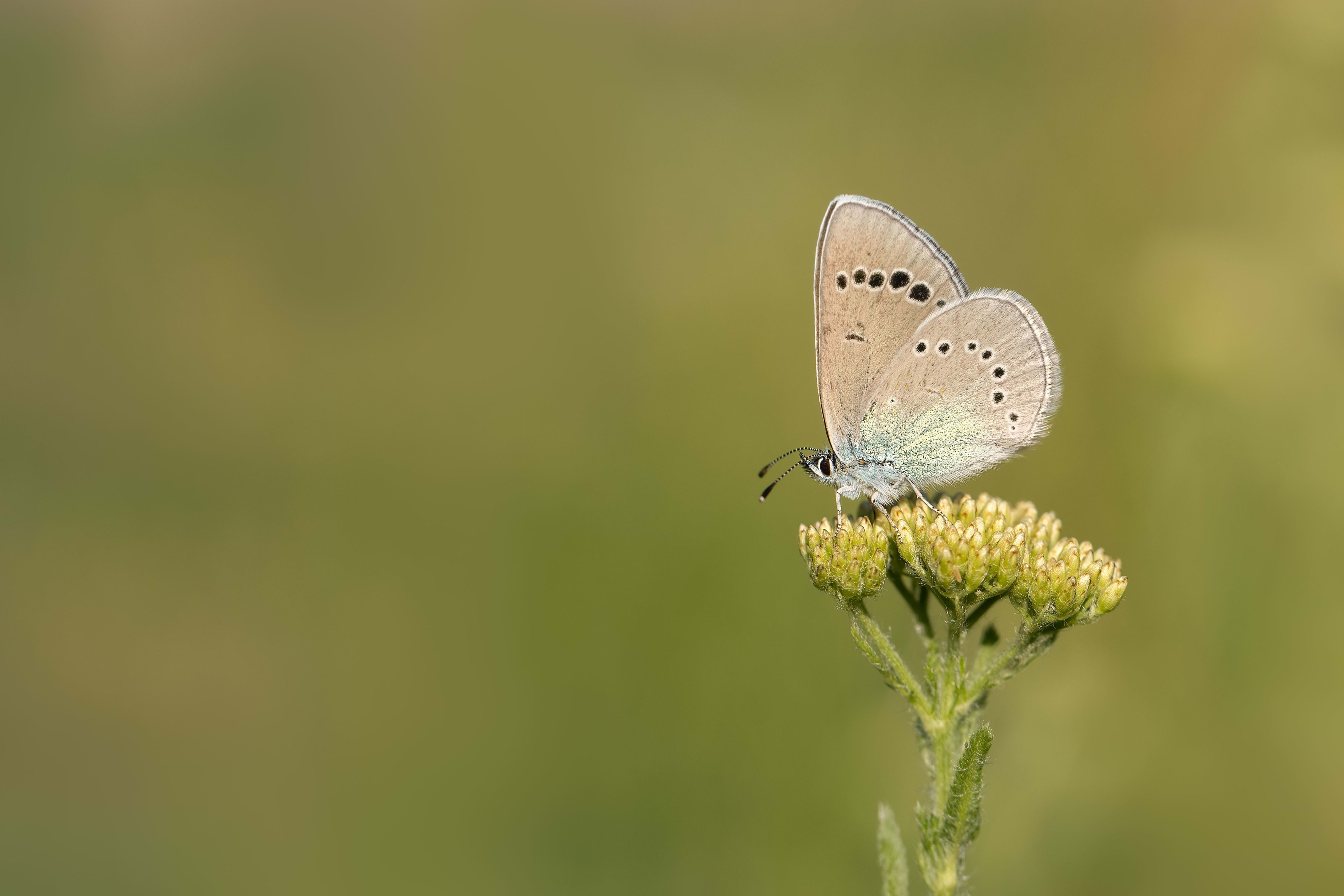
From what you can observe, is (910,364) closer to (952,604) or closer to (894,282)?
(894,282)

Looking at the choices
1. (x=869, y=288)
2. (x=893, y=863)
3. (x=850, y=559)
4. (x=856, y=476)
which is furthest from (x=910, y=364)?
(x=893, y=863)

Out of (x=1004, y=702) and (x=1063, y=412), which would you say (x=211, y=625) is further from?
(x=1063, y=412)

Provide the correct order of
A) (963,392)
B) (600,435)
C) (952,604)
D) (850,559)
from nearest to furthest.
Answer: (952,604), (850,559), (963,392), (600,435)

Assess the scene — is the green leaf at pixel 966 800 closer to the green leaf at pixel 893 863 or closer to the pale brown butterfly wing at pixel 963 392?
the green leaf at pixel 893 863

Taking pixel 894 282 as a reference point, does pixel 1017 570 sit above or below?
below

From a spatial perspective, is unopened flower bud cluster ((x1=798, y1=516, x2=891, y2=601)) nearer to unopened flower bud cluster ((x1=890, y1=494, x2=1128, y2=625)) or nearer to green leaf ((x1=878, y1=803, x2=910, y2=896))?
unopened flower bud cluster ((x1=890, y1=494, x2=1128, y2=625))

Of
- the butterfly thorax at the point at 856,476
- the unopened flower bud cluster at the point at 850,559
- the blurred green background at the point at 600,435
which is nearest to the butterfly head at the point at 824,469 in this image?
the butterfly thorax at the point at 856,476

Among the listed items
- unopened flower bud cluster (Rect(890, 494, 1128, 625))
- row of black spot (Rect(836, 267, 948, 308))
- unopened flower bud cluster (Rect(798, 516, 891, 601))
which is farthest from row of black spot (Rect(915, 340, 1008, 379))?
unopened flower bud cluster (Rect(798, 516, 891, 601))
